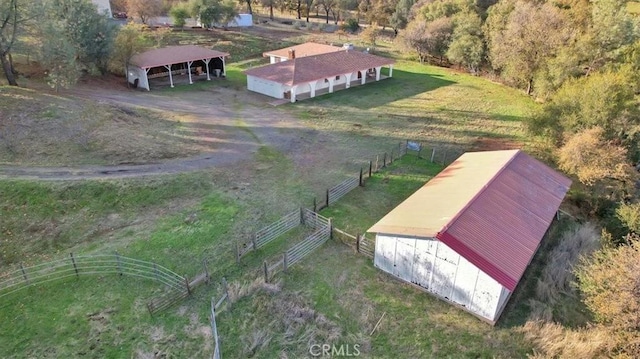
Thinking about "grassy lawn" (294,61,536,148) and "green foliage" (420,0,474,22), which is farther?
"green foliage" (420,0,474,22)

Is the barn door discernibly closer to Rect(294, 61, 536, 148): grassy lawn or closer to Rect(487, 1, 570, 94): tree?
Rect(294, 61, 536, 148): grassy lawn

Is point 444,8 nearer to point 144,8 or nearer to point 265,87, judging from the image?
point 265,87

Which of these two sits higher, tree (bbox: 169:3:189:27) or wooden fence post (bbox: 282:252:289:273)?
tree (bbox: 169:3:189:27)

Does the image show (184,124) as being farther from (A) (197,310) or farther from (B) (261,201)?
(A) (197,310)

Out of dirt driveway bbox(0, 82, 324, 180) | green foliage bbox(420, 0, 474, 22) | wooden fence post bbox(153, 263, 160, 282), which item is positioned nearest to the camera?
wooden fence post bbox(153, 263, 160, 282)

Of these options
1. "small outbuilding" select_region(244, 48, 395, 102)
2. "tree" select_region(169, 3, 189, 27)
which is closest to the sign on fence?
"small outbuilding" select_region(244, 48, 395, 102)

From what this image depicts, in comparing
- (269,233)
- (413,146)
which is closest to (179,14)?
(413,146)

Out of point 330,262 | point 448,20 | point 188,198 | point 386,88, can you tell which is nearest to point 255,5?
point 448,20

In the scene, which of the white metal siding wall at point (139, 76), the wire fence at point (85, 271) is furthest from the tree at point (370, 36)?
the wire fence at point (85, 271)
